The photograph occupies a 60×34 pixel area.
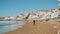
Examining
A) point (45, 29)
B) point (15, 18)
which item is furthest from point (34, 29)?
point (15, 18)

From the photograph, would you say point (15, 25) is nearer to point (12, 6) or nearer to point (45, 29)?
point (12, 6)

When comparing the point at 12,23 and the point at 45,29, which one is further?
the point at 12,23

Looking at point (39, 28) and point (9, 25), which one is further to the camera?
point (9, 25)

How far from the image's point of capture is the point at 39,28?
12.8 feet

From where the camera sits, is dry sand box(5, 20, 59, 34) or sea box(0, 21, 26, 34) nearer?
dry sand box(5, 20, 59, 34)

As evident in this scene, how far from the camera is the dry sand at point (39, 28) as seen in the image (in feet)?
12.5

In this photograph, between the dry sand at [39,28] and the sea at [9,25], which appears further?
the sea at [9,25]

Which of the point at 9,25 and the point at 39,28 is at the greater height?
the point at 9,25

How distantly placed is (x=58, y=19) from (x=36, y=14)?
519 millimetres

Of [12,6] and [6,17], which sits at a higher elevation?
[12,6]

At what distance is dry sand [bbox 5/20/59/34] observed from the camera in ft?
12.5

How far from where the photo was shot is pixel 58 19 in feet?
12.9

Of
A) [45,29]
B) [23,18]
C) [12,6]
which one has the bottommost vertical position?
[45,29]

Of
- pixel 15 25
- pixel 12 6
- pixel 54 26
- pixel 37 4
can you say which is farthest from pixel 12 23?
pixel 54 26
